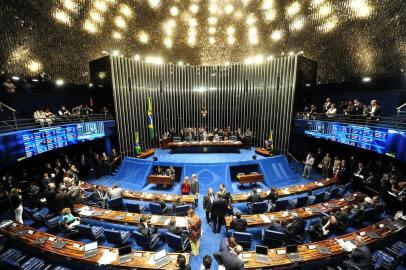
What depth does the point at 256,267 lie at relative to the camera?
4.38 metres

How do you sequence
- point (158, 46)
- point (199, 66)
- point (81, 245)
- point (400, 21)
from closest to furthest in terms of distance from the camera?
point (81, 245), point (400, 21), point (158, 46), point (199, 66)

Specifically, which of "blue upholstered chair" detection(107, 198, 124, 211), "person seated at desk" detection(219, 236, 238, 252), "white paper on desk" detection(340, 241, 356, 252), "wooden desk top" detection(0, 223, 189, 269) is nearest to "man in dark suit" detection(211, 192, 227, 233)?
"person seated at desk" detection(219, 236, 238, 252)

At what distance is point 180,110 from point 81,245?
12448 mm

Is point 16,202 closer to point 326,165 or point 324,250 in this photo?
point 324,250

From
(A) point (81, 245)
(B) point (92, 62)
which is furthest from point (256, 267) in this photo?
(B) point (92, 62)

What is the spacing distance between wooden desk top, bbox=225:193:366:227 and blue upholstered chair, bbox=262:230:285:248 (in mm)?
585

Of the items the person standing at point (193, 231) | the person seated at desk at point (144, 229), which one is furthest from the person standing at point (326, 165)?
the person seated at desk at point (144, 229)

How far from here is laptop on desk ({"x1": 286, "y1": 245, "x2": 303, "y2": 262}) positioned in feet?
15.1

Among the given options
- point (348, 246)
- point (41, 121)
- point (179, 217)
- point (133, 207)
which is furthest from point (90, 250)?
point (41, 121)

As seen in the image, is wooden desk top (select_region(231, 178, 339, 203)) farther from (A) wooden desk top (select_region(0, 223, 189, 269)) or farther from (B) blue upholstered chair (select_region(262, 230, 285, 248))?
(A) wooden desk top (select_region(0, 223, 189, 269))

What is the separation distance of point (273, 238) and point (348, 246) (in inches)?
72.0

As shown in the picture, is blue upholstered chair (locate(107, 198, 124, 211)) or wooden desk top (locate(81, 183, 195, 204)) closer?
blue upholstered chair (locate(107, 198, 124, 211))

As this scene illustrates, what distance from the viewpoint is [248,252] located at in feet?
15.8

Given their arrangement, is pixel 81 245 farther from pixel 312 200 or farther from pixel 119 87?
pixel 119 87
